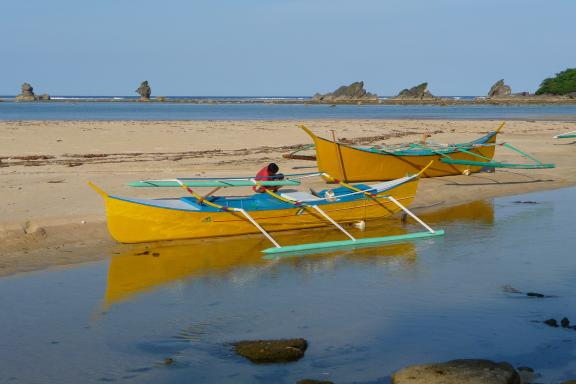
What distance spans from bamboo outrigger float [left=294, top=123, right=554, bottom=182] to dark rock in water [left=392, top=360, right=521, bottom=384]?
29.9 feet

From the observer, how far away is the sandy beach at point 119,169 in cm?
1116

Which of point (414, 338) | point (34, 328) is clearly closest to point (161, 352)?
point (34, 328)

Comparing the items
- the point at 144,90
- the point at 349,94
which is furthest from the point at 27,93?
the point at 349,94

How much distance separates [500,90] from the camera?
11900 cm

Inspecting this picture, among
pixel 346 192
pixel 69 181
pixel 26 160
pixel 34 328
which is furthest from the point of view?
pixel 26 160

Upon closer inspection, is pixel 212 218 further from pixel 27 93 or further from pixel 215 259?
pixel 27 93

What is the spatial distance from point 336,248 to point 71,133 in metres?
19.4

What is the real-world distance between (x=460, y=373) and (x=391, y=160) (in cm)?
1123

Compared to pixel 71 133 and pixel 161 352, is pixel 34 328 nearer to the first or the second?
pixel 161 352

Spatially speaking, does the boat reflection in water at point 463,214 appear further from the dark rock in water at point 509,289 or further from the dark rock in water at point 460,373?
the dark rock in water at point 460,373

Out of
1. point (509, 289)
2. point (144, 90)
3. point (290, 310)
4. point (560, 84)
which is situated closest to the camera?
point (290, 310)

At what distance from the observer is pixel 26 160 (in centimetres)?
1886

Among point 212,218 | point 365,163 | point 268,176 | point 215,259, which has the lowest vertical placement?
point 215,259

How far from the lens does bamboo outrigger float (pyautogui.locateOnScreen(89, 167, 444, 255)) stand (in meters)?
11.1
